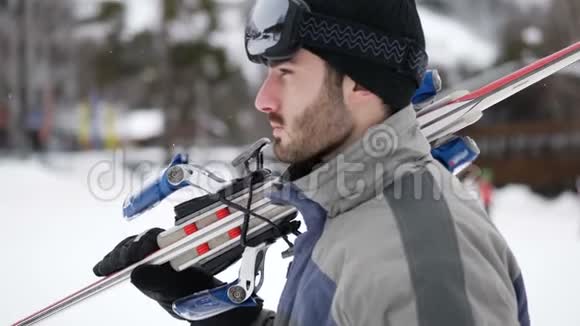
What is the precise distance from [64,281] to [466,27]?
57.4 feet

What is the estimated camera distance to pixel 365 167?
1.00 m

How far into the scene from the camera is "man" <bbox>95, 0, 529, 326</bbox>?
2.80ft

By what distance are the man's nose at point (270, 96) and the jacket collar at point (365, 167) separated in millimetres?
137

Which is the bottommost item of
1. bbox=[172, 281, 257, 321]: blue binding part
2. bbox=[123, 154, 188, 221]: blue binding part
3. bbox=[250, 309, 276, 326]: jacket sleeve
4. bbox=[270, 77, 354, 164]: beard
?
bbox=[250, 309, 276, 326]: jacket sleeve

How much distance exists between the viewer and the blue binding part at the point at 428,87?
4.75 feet

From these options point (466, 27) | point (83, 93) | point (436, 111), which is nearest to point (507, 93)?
point (436, 111)

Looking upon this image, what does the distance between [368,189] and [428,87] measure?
1.84 feet

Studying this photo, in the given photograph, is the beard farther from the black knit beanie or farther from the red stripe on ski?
the red stripe on ski

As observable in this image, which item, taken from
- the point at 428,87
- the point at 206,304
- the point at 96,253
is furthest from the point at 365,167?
the point at 96,253

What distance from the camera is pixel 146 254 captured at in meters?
1.63

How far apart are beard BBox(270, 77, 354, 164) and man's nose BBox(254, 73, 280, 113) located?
0.14 feet

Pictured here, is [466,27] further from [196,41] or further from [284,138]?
[284,138]

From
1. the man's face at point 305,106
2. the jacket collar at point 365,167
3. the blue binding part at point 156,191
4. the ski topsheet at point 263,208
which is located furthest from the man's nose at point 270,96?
the blue binding part at point 156,191

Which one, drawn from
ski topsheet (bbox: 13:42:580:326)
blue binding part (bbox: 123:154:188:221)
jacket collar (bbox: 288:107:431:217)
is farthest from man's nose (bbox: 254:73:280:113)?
blue binding part (bbox: 123:154:188:221)
